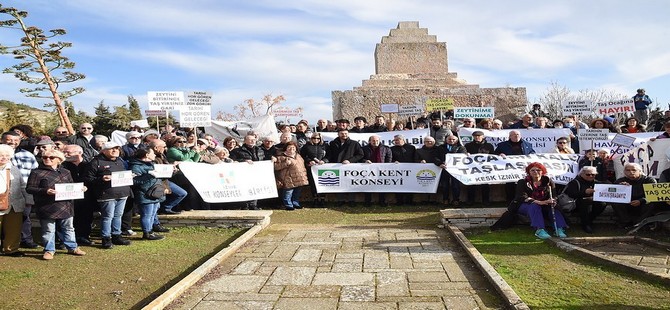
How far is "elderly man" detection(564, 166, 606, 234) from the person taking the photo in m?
7.92

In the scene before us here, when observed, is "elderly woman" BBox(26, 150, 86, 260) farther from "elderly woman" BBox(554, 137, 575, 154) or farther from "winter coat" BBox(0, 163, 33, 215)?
"elderly woman" BBox(554, 137, 575, 154)

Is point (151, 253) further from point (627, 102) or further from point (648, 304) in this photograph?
point (627, 102)

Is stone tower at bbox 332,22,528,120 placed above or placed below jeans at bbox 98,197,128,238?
above

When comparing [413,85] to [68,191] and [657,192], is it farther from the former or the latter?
[68,191]

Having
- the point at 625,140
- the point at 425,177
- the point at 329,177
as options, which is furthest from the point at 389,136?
the point at 625,140

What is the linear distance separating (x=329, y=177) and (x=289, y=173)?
0.90m

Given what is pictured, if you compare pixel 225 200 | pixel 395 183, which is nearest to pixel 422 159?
pixel 395 183

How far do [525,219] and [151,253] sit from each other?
5.80 metres

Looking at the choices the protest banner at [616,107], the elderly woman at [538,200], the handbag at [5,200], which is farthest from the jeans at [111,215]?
the protest banner at [616,107]

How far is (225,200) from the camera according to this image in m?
9.62

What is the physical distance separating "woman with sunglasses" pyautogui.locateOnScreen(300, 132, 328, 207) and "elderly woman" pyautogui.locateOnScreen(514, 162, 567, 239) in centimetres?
431

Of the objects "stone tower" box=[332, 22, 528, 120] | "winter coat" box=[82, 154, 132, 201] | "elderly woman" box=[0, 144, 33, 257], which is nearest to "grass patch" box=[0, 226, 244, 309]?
"elderly woman" box=[0, 144, 33, 257]

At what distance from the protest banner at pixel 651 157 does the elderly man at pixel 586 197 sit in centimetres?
123

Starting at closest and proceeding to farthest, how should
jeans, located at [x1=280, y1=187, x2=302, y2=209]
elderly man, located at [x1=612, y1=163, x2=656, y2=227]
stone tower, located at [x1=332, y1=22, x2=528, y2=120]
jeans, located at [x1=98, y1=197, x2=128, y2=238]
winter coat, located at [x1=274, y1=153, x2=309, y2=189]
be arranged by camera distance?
jeans, located at [x1=98, y1=197, x2=128, y2=238] → elderly man, located at [x1=612, y1=163, x2=656, y2=227] → winter coat, located at [x1=274, y1=153, x2=309, y2=189] → jeans, located at [x1=280, y1=187, x2=302, y2=209] → stone tower, located at [x1=332, y1=22, x2=528, y2=120]
